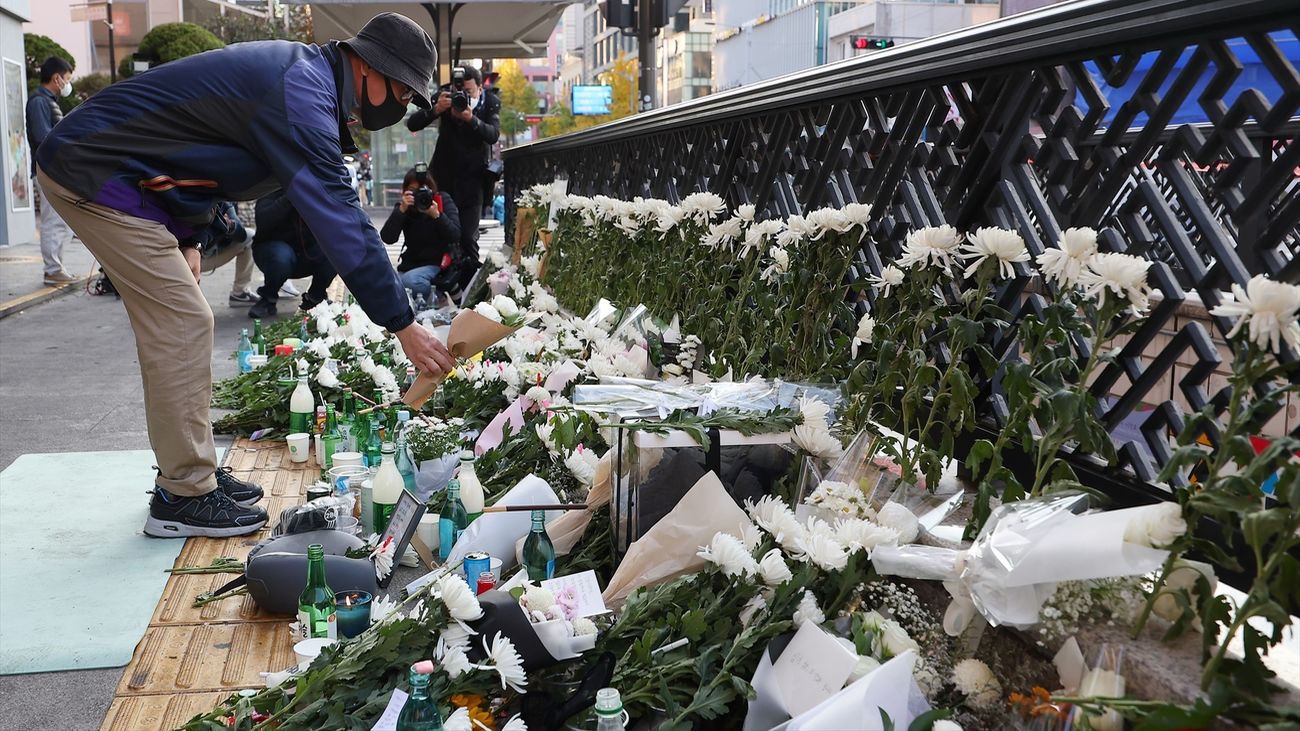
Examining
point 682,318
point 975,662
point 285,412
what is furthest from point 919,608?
point 285,412

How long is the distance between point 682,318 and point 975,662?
3.07 metres

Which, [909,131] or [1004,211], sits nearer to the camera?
[1004,211]

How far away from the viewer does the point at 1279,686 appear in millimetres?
1881

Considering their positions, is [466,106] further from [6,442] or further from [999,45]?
[999,45]

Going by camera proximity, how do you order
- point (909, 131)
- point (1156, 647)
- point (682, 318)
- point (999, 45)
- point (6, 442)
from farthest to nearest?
point (6, 442), point (682, 318), point (909, 131), point (999, 45), point (1156, 647)

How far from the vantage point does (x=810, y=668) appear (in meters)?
2.41

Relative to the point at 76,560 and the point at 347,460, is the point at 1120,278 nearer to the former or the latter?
the point at 347,460

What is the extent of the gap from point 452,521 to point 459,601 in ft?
5.44

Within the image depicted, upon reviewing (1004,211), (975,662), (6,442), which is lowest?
(6,442)

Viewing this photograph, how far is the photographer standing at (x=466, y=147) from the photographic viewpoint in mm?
11684

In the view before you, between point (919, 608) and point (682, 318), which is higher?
point (682, 318)

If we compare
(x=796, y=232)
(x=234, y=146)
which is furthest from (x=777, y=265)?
(x=234, y=146)

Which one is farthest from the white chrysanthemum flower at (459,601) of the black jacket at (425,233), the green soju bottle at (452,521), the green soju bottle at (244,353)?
the black jacket at (425,233)

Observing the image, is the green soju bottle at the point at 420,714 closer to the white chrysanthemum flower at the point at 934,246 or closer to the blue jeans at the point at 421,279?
the white chrysanthemum flower at the point at 934,246
